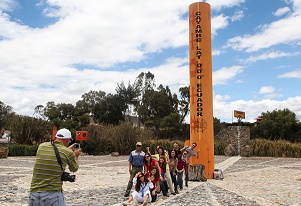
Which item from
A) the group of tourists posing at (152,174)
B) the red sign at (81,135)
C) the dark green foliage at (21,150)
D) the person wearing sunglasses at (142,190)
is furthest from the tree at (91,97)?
the person wearing sunglasses at (142,190)

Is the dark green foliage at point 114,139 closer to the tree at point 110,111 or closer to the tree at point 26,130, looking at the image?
the tree at point 26,130

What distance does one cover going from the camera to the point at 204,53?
13.1 m

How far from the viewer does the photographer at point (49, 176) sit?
3510 millimetres

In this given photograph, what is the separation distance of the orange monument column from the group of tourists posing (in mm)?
3163

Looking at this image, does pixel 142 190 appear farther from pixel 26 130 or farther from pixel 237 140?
pixel 26 130

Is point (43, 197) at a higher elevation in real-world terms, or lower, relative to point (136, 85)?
lower

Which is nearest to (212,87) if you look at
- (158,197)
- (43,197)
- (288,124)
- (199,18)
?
(199,18)

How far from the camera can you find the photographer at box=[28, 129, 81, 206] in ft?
11.5

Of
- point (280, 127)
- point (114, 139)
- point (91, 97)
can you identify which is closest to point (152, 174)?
point (114, 139)

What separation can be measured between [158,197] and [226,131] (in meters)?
22.7

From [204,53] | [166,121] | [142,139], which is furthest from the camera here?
[166,121]

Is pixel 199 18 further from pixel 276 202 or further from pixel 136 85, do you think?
pixel 136 85

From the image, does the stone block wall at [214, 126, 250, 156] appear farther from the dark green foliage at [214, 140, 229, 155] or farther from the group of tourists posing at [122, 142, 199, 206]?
the group of tourists posing at [122, 142, 199, 206]

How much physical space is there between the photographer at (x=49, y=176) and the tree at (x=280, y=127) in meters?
36.5
